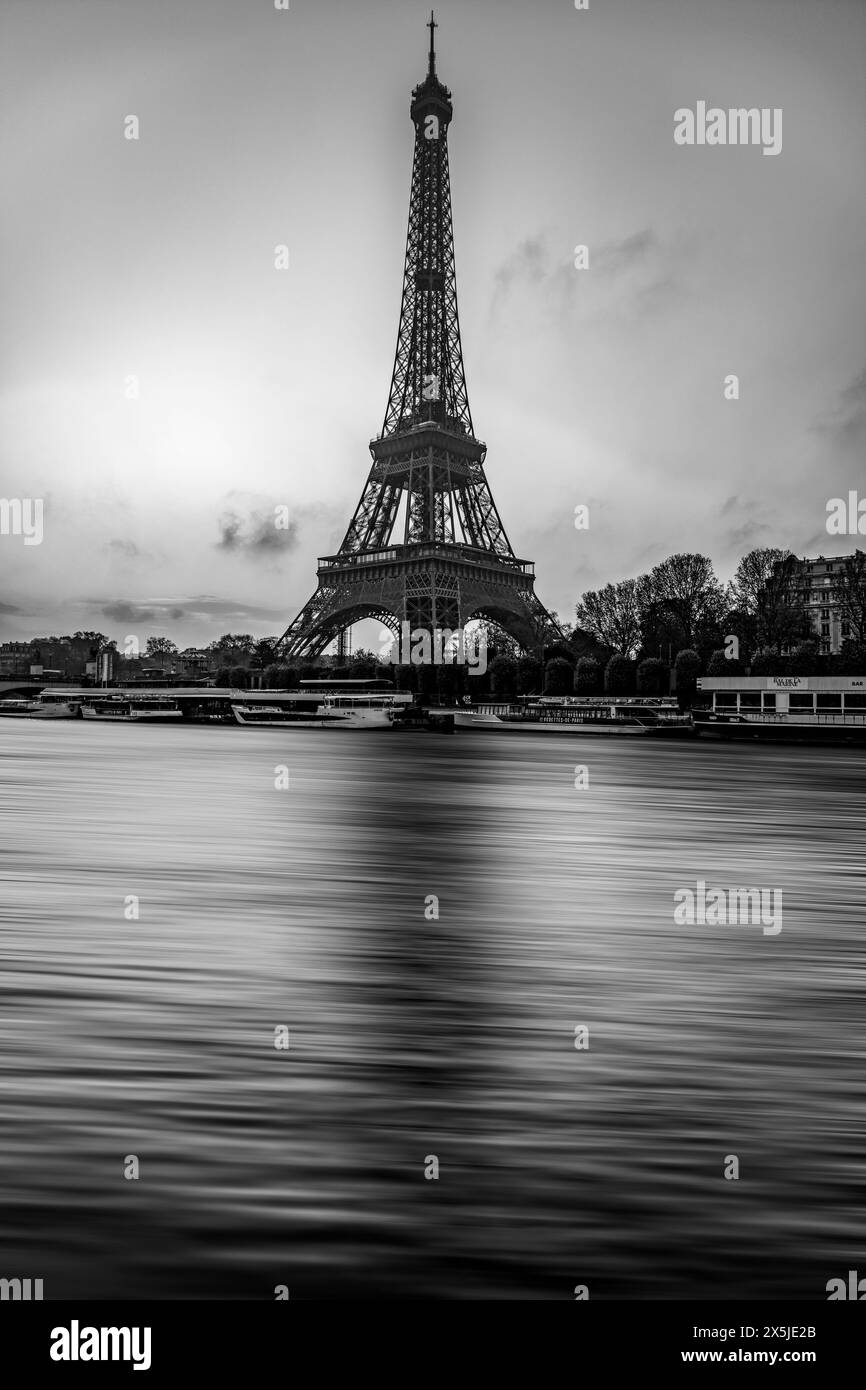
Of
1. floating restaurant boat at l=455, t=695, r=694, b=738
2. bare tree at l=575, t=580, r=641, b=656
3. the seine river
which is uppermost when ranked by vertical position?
bare tree at l=575, t=580, r=641, b=656

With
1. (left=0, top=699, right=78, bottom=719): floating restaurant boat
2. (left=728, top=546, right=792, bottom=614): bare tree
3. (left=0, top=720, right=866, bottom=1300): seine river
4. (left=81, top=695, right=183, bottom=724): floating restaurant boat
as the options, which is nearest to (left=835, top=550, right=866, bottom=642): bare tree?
(left=728, top=546, right=792, bottom=614): bare tree

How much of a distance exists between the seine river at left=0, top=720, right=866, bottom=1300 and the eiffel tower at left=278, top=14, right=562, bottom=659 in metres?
69.5

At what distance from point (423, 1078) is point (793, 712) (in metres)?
53.2

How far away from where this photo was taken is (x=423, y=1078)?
496 centimetres

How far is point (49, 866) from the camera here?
11.6 m

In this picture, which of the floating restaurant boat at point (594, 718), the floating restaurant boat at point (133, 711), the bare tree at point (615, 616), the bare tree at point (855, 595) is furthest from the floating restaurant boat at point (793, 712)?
the floating restaurant boat at point (133, 711)

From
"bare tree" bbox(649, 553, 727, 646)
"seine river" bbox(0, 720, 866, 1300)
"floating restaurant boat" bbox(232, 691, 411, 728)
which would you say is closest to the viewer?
"seine river" bbox(0, 720, 866, 1300)

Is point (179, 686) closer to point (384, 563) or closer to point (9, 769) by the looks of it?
point (384, 563)

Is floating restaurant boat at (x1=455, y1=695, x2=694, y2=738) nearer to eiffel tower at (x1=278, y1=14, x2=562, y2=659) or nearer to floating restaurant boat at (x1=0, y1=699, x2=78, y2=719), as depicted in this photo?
eiffel tower at (x1=278, y1=14, x2=562, y2=659)

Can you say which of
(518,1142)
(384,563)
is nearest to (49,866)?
(518,1142)

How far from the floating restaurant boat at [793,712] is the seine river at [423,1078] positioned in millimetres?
41718

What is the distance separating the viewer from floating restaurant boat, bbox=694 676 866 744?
5141cm

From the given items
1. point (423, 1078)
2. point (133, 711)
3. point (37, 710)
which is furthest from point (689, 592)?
point (423, 1078)

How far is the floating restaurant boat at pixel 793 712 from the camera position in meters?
51.4
